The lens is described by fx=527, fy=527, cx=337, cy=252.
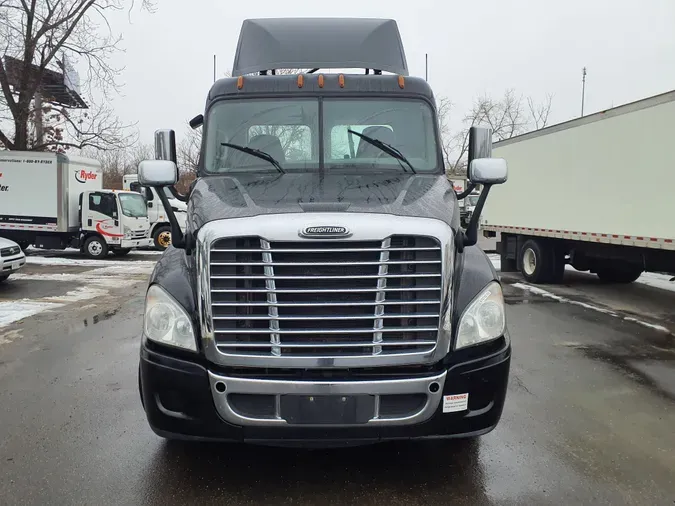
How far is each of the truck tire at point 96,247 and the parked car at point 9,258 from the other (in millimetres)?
5366

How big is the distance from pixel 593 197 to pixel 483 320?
7.34m

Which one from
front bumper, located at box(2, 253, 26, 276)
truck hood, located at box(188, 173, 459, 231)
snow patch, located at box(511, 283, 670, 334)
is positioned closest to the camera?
truck hood, located at box(188, 173, 459, 231)

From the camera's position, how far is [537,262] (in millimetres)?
11258

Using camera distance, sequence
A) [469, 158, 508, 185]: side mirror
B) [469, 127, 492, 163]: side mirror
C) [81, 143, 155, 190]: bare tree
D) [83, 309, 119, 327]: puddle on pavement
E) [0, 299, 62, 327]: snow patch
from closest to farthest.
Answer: [469, 158, 508, 185]: side mirror
[469, 127, 492, 163]: side mirror
[83, 309, 119, 327]: puddle on pavement
[0, 299, 62, 327]: snow patch
[81, 143, 155, 190]: bare tree

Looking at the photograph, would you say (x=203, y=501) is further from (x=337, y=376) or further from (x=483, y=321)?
(x=483, y=321)

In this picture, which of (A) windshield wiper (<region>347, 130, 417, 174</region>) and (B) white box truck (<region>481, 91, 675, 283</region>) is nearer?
(A) windshield wiper (<region>347, 130, 417, 174</region>)

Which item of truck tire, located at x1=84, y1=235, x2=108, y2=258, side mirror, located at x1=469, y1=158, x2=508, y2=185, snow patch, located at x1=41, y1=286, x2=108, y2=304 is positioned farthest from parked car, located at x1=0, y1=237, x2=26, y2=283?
side mirror, located at x1=469, y1=158, x2=508, y2=185

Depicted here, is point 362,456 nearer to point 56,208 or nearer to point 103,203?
point 103,203

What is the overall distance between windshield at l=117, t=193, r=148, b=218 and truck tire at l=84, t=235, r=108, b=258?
118 centimetres

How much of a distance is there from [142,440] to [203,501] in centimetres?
101

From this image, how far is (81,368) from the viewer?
561 cm

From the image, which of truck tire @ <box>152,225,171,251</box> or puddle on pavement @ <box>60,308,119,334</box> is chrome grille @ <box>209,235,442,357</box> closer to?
puddle on pavement @ <box>60,308,119,334</box>

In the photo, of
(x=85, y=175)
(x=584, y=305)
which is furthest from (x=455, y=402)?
(x=85, y=175)

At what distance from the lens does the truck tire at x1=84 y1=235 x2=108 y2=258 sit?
16344 millimetres
